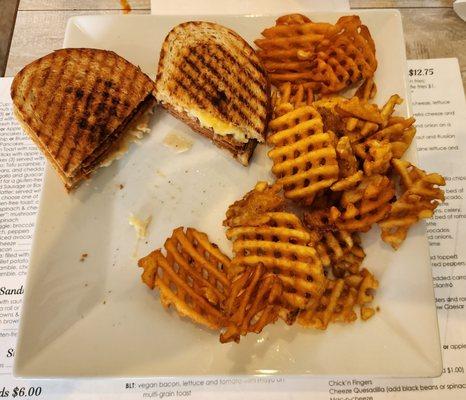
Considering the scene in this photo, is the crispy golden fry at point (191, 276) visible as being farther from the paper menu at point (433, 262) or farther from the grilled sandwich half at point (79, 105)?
the grilled sandwich half at point (79, 105)

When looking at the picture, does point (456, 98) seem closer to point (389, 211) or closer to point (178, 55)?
point (389, 211)

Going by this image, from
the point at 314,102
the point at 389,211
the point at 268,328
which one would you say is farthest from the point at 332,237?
the point at 314,102

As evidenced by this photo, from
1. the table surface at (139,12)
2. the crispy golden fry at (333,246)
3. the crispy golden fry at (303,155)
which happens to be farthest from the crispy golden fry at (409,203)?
the table surface at (139,12)

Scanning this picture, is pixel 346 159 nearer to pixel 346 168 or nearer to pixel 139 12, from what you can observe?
pixel 346 168

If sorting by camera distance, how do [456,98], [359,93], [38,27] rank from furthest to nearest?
1. [38,27]
2. [456,98]
3. [359,93]

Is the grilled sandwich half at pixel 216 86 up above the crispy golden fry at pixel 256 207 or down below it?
above

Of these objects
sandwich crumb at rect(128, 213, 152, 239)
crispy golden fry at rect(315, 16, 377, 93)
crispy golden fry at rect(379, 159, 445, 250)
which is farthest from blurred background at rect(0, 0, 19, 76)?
crispy golden fry at rect(379, 159, 445, 250)

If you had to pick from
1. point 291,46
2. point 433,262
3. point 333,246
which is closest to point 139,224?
point 333,246
